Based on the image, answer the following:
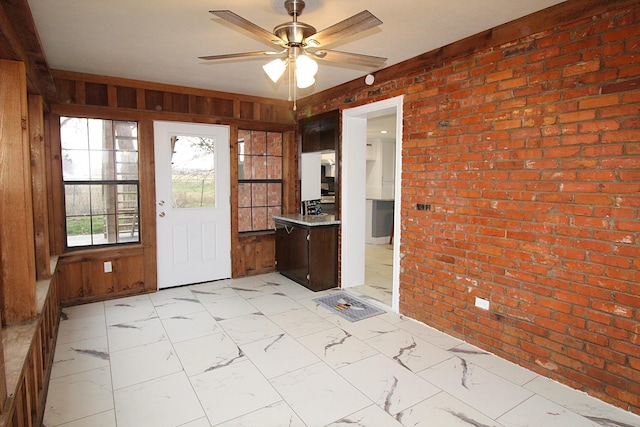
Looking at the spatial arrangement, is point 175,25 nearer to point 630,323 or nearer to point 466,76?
point 466,76

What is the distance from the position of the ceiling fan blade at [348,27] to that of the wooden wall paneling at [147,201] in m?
2.85

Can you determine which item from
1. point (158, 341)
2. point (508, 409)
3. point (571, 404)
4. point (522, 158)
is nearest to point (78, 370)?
point (158, 341)

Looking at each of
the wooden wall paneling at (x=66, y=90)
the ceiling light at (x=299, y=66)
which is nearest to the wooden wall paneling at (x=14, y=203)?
the ceiling light at (x=299, y=66)

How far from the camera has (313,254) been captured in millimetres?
4359

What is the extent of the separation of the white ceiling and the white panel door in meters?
0.91

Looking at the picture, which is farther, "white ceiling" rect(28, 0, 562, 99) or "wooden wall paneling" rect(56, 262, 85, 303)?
"wooden wall paneling" rect(56, 262, 85, 303)

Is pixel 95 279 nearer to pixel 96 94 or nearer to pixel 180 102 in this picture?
pixel 96 94

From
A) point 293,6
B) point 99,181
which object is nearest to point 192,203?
point 99,181

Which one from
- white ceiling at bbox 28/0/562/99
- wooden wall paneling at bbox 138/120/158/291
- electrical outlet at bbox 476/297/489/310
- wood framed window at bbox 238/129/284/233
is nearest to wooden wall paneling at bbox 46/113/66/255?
white ceiling at bbox 28/0/562/99

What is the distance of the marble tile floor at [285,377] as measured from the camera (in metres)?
2.12

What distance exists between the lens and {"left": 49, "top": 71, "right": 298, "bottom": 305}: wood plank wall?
3.83 metres

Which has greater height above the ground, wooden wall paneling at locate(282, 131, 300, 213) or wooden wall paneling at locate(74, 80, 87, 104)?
wooden wall paneling at locate(74, 80, 87, 104)

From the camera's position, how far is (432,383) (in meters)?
2.46

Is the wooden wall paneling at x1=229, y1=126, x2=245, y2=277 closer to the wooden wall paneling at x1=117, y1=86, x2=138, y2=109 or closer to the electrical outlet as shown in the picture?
the wooden wall paneling at x1=117, y1=86, x2=138, y2=109
